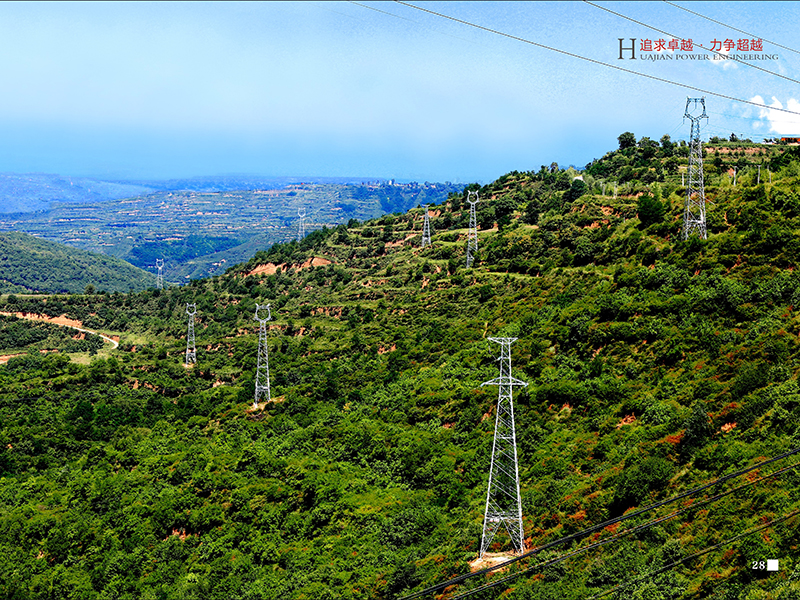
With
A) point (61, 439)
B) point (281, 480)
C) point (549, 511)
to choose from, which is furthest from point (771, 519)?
point (61, 439)

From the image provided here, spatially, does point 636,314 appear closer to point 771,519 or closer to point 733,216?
point 733,216

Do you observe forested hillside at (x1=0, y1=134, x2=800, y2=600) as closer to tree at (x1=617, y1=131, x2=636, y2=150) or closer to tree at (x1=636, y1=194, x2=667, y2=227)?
tree at (x1=636, y1=194, x2=667, y2=227)

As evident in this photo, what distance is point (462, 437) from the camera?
35.4 metres

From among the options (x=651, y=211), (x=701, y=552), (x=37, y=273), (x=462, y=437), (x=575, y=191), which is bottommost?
(x=462, y=437)

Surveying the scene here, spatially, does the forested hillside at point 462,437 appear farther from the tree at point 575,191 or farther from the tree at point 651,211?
the tree at point 575,191

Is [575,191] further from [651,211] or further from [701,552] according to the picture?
[701,552]

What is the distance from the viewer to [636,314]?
3738 centimetres

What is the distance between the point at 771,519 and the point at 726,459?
432 cm

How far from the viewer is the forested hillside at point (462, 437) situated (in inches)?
871

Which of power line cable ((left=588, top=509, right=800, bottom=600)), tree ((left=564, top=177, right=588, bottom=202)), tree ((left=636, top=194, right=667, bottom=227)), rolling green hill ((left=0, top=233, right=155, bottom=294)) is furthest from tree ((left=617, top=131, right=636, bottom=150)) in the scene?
rolling green hill ((left=0, top=233, right=155, bottom=294))

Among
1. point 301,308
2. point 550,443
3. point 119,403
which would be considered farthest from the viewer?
point 301,308

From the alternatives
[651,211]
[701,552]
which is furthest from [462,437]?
[651,211]

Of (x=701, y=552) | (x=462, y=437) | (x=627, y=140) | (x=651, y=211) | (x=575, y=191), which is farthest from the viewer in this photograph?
(x=627, y=140)

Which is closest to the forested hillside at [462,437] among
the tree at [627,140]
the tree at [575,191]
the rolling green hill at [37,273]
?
the tree at [575,191]
